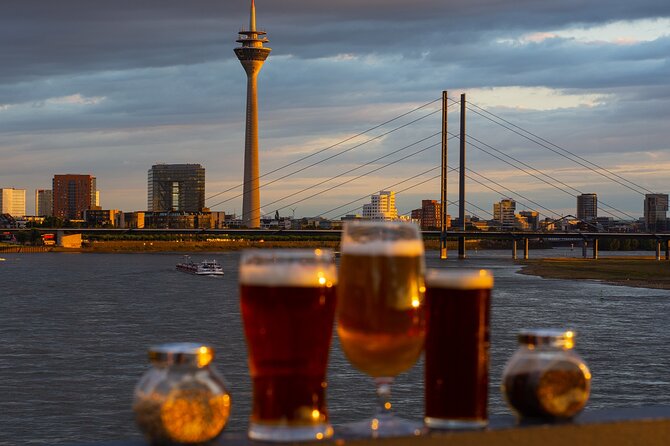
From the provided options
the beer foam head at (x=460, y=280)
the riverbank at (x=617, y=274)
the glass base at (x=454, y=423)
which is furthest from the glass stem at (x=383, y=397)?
the riverbank at (x=617, y=274)

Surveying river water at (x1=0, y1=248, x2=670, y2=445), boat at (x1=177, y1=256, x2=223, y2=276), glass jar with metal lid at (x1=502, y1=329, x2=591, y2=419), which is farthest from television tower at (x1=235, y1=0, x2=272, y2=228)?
glass jar with metal lid at (x1=502, y1=329, x2=591, y2=419)

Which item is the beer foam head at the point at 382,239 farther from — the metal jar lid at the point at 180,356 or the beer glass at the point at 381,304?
the metal jar lid at the point at 180,356

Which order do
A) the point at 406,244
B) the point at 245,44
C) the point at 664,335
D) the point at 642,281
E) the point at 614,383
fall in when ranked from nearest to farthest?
the point at 406,244, the point at 614,383, the point at 664,335, the point at 642,281, the point at 245,44

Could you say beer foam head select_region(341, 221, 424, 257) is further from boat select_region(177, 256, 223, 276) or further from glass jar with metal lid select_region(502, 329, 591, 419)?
boat select_region(177, 256, 223, 276)

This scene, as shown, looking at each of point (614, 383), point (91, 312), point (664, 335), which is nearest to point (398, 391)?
point (614, 383)

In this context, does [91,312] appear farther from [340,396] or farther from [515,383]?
[515,383]
